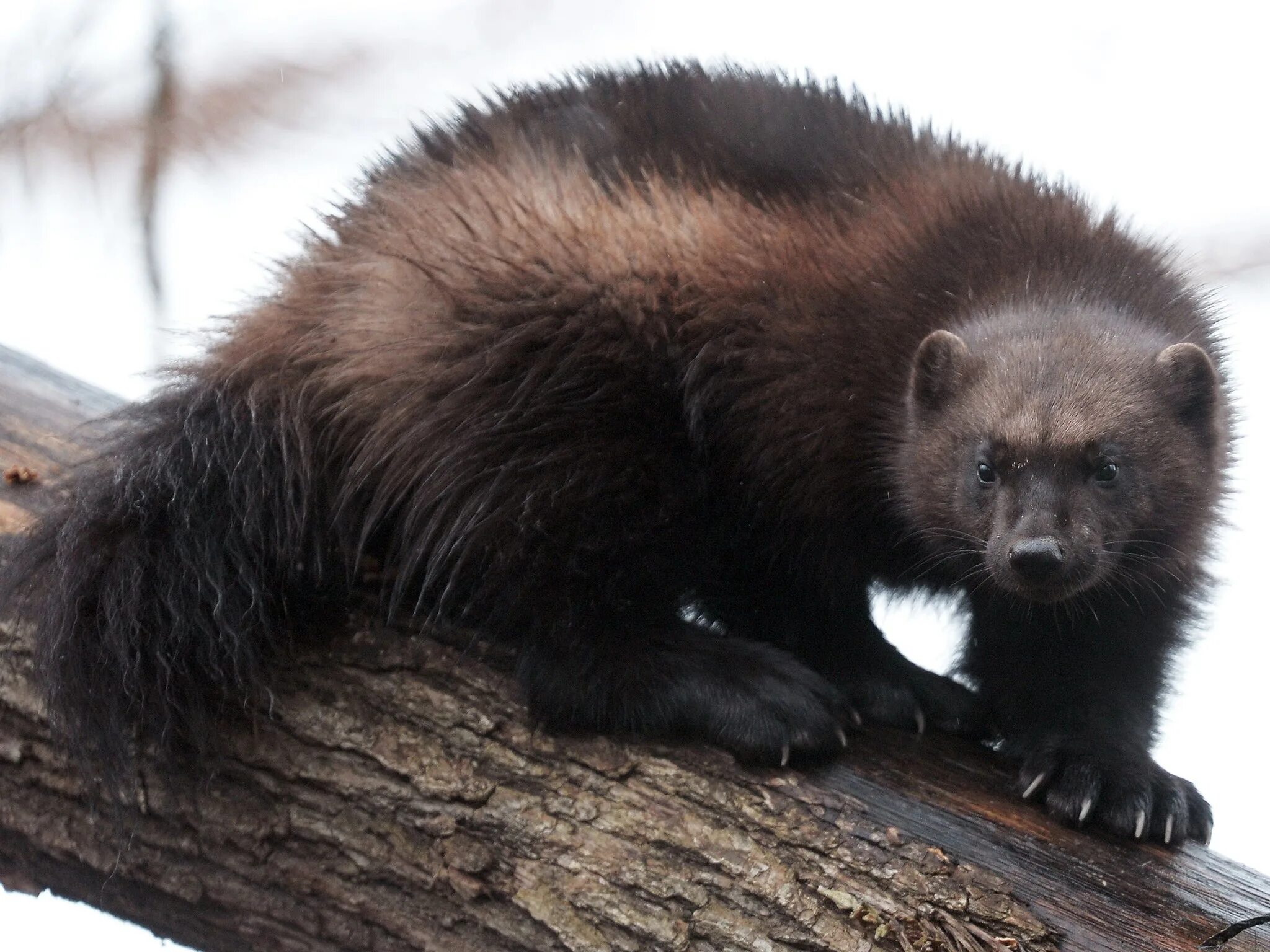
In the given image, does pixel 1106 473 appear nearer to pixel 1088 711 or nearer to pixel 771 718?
pixel 1088 711

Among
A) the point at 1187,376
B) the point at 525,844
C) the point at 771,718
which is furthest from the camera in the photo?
the point at 1187,376

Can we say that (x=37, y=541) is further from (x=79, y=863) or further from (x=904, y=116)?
(x=904, y=116)

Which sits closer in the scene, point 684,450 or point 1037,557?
point 1037,557

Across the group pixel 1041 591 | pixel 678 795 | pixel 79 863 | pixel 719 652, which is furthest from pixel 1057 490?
pixel 79 863

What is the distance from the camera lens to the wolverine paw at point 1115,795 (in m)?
2.04

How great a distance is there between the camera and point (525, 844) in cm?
192

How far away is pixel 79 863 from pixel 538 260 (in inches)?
49.1

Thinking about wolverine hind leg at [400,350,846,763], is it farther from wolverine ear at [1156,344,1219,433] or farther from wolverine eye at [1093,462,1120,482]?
wolverine ear at [1156,344,1219,433]

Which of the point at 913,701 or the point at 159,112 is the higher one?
the point at 159,112

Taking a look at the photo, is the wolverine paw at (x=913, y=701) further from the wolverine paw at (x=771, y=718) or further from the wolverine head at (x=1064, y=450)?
the wolverine head at (x=1064, y=450)

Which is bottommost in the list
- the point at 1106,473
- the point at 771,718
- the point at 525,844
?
the point at 525,844

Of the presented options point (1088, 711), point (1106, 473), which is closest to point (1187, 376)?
point (1106, 473)

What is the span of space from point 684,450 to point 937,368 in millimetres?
465

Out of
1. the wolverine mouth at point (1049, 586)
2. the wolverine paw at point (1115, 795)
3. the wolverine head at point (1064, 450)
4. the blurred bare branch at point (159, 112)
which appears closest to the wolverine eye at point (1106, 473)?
the wolverine head at point (1064, 450)
